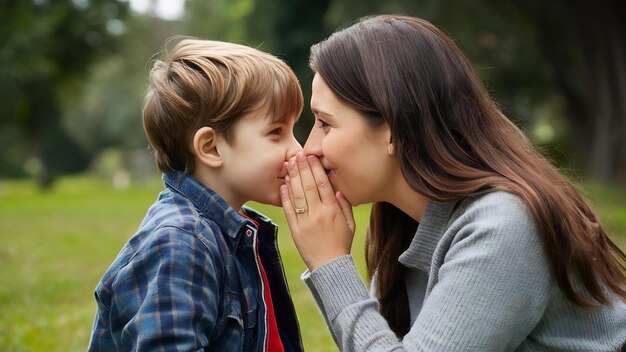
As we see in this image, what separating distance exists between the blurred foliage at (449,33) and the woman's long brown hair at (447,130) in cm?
901

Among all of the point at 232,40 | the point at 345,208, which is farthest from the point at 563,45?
the point at 345,208

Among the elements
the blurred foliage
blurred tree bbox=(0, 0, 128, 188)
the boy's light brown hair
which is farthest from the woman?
blurred tree bbox=(0, 0, 128, 188)

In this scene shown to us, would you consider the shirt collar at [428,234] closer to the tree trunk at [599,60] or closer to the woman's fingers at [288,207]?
the woman's fingers at [288,207]

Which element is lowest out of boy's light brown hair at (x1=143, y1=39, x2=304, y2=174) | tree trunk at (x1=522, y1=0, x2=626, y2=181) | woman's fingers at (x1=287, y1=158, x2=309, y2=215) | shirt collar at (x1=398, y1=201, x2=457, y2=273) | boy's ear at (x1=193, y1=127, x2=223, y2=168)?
tree trunk at (x1=522, y1=0, x2=626, y2=181)

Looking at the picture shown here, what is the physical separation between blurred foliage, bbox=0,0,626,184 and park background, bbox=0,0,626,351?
4 centimetres

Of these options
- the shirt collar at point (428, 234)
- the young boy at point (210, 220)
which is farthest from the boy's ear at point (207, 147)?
the shirt collar at point (428, 234)

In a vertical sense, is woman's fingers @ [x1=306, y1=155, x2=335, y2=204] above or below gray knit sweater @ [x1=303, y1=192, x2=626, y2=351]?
above

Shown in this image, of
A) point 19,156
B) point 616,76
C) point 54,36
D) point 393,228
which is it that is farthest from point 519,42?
point 19,156

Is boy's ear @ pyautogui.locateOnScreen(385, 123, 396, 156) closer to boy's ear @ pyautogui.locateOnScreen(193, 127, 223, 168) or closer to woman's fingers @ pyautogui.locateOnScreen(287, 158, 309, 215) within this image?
woman's fingers @ pyautogui.locateOnScreen(287, 158, 309, 215)

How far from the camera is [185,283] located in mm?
2611

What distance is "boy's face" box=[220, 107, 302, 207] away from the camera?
3045 mm

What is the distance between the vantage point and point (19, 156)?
4150cm

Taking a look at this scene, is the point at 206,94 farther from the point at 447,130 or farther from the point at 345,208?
the point at 447,130

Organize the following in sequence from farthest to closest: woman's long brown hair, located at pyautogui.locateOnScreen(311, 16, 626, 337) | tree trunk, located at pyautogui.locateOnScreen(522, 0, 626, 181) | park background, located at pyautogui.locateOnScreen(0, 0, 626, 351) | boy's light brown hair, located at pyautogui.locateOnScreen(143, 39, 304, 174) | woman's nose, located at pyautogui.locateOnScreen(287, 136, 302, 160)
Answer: tree trunk, located at pyautogui.locateOnScreen(522, 0, 626, 181) → park background, located at pyautogui.locateOnScreen(0, 0, 626, 351) → woman's nose, located at pyautogui.locateOnScreen(287, 136, 302, 160) → boy's light brown hair, located at pyautogui.locateOnScreen(143, 39, 304, 174) → woman's long brown hair, located at pyautogui.locateOnScreen(311, 16, 626, 337)
